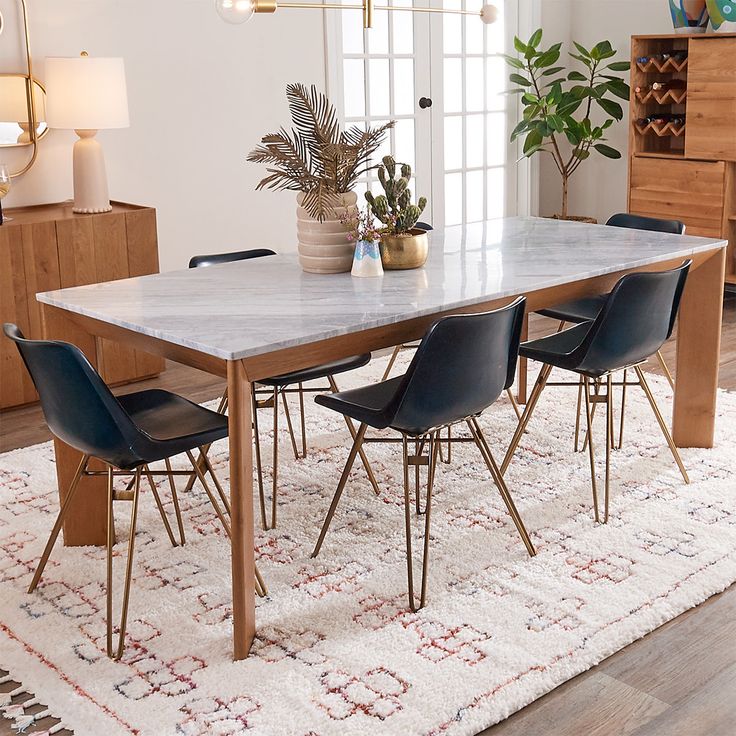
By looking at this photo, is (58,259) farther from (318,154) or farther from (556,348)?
(556,348)

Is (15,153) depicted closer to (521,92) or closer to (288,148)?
(288,148)

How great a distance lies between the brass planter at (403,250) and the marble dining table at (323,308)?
0.12 feet

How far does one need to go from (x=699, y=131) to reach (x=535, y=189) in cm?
175

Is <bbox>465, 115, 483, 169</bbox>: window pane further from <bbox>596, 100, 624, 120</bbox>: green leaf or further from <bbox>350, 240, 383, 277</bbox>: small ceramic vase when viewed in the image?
<bbox>350, 240, 383, 277</bbox>: small ceramic vase

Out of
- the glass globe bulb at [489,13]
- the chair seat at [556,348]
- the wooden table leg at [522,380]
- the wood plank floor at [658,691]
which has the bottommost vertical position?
the wood plank floor at [658,691]

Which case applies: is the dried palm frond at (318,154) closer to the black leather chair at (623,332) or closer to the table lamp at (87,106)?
the black leather chair at (623,332)

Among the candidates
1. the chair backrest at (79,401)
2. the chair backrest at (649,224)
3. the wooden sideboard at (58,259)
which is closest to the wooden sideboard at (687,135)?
the chair backrest at (649,224)

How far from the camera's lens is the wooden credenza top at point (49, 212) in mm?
4617

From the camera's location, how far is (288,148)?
3271mm

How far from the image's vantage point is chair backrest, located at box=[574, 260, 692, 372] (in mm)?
3303

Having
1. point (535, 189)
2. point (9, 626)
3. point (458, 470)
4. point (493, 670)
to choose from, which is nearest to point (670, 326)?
point (458, 470)

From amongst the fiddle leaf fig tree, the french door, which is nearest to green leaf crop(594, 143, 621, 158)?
the fiddle leaf fig tree

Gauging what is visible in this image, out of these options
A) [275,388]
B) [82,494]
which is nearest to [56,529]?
[82,494]

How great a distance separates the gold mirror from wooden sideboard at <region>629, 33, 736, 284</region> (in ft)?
11.9
